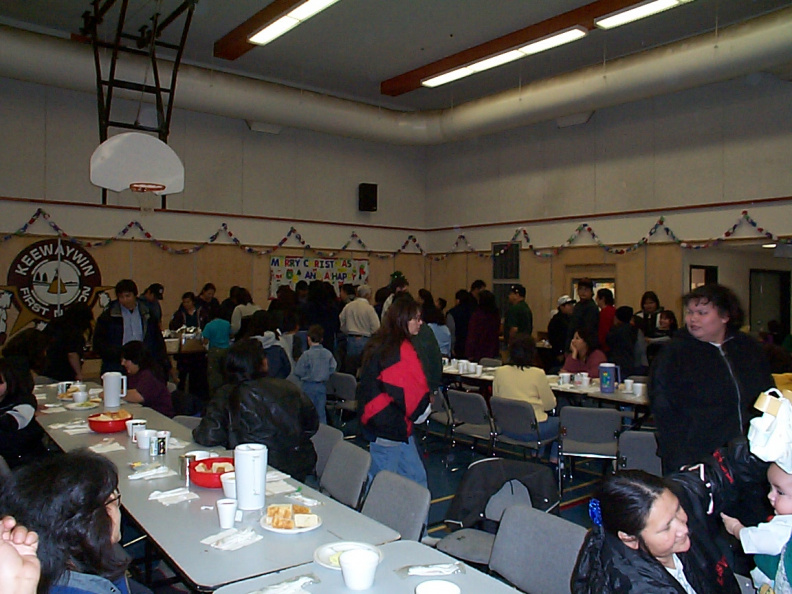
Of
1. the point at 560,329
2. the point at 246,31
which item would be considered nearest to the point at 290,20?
the point at 246,31

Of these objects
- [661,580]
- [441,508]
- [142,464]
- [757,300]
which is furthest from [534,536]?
[757,300]

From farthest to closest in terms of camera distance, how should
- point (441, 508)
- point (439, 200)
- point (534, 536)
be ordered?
point (439, 200) → point (441, 508) → point (534, 536)

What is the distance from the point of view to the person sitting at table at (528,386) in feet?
17.2

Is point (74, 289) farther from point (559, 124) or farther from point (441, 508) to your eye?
point (559, 124)

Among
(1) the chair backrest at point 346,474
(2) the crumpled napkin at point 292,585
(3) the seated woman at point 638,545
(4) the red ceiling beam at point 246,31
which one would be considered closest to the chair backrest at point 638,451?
Result: (1) the chair backrest at point 346,474

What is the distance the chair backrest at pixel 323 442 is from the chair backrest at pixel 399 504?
3.18 ft

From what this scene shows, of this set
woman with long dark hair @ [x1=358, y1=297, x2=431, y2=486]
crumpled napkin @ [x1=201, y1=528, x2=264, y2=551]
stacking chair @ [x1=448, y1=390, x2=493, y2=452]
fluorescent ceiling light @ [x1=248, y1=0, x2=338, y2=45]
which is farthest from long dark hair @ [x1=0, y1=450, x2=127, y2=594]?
fluorescent ceiling light @ [x1=248, y1=0, x2=338, y2=45]

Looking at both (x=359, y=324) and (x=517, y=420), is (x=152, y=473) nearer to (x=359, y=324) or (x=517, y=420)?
(x=517, y=420)

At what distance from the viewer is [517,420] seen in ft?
16.6

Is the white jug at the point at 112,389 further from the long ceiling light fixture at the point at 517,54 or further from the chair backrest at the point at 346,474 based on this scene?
the long ceiling light fixture at the point at 517,54

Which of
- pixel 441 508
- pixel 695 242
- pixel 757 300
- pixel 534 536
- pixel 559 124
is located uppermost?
pixel 559 124

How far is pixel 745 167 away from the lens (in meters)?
8.65

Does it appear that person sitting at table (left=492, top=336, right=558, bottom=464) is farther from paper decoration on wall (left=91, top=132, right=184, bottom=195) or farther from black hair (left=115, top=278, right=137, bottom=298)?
black hair (left=115, top=278, right=137, bottom=298)

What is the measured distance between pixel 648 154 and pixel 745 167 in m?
1.44
